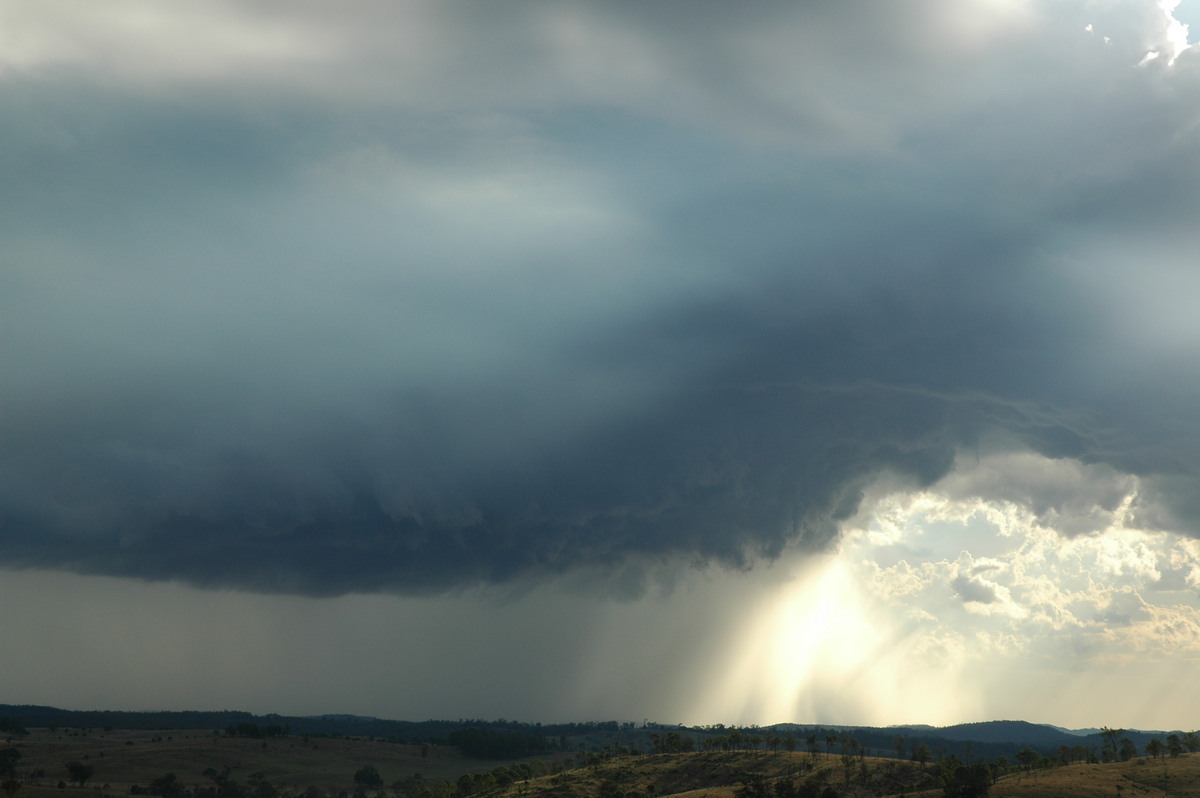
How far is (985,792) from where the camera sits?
161000 millimetres

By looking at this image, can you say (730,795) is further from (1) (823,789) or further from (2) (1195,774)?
(2) (1195,774)

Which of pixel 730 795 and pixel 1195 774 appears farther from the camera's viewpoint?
pixel 730 795

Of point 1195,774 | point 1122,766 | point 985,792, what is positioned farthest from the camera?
point 1122,766

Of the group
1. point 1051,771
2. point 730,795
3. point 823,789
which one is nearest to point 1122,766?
point 1051,771

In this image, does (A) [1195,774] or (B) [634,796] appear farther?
(B) [634,796]

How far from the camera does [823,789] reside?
641ft

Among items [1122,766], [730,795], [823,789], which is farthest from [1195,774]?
[730,795]

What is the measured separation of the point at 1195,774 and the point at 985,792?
51832mm

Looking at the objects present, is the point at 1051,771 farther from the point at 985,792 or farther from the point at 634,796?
the point at 634,796

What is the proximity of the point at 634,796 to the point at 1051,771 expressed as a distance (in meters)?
86.3

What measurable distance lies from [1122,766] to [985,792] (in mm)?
52328

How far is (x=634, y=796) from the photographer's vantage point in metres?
199

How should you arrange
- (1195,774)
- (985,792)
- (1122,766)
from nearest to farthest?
(985,792) → (1195,774) → (1122,766)

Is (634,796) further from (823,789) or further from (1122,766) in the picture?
(1122,766)
